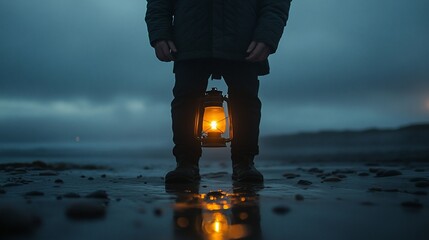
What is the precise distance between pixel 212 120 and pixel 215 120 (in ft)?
0.16

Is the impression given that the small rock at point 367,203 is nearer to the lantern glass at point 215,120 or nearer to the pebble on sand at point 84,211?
the pebble on sand at point 84,211

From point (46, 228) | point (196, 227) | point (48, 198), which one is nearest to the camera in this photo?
point (46, 228)

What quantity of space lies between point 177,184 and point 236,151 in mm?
1064

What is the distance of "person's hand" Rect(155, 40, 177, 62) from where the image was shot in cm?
448

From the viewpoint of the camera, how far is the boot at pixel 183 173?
4230 mm

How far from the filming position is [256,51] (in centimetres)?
434

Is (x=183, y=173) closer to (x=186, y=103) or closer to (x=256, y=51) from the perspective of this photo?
(x=186, y=103)

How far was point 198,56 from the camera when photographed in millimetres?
4359

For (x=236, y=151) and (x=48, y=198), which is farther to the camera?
(x=236, y=151)

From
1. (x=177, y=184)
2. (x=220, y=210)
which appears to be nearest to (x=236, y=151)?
(x=177, y=184)

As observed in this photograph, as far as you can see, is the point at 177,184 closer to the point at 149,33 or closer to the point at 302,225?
the point at 149,33

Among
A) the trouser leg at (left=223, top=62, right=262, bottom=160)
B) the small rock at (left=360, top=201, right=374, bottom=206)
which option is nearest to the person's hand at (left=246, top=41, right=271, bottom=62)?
the trouser leg at (left=223, top=62, right=262, bottom=160)

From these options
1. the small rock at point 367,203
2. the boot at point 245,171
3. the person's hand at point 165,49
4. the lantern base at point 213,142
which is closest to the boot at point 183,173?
the lantern base at point 213,142

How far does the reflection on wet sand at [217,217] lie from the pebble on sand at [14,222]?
0.71 m
